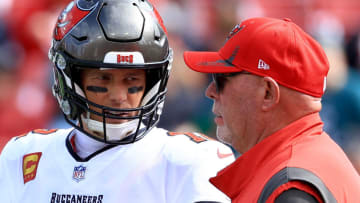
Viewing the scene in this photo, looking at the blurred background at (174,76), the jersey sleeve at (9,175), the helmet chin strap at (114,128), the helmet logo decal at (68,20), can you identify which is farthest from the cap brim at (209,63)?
the blurred background at (174,76)

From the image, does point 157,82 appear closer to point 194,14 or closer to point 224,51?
point 224,51

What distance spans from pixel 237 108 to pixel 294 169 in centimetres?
48

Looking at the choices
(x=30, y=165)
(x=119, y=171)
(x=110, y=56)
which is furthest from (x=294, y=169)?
(x=30, y=165)

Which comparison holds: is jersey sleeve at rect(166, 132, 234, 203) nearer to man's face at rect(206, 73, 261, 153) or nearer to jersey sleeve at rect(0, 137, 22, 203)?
man's face at rect(206, 73, 261, 153)

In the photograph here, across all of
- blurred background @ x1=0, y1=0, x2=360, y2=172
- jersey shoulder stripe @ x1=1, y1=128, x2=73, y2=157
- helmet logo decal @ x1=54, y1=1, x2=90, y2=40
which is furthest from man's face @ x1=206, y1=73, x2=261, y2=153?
blurred background @ x1=0, y1=0, x2=360, y2=172

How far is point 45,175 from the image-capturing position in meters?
2.66

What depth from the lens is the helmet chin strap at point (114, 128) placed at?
8.68 ft

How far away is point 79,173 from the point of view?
2.63 meters

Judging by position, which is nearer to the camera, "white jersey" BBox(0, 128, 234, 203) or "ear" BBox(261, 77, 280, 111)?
"ear" BBox(261, 77, 280, 111)

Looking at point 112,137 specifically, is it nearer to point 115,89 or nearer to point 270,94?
point 115,89

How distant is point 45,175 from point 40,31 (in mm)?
3496

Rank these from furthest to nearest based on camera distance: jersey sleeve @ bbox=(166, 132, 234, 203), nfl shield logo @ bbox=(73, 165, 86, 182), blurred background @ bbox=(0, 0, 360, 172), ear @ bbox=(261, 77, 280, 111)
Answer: blurred background @ bbox=(0, 0, 360, 172)
nfl shield logo @ bbox=(73, 165, 86, 182)
jersey sleeve @ bbox=(166, 132, 234, 203)
ear @ bbox=(261, 77, 280, 111)

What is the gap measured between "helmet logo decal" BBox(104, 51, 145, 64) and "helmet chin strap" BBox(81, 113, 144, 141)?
0.27m

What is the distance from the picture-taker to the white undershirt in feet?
9.02
